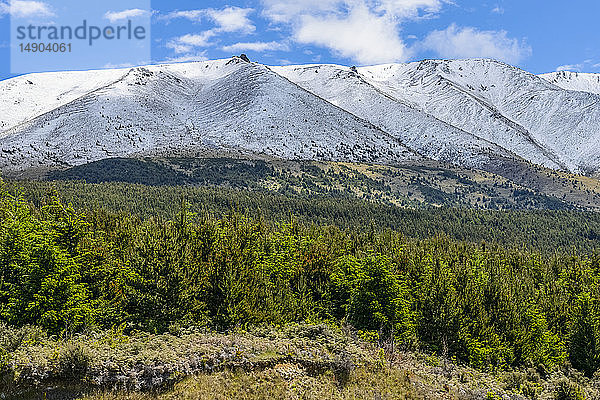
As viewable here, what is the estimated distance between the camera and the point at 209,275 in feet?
81.4

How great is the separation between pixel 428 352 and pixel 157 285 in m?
17.0

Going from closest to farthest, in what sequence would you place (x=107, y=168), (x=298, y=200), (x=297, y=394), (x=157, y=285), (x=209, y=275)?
(x=297, y=394) → (x=157, y=285) → (x=209, y=275) → (x=298, y=200) → (x=107, y=168)

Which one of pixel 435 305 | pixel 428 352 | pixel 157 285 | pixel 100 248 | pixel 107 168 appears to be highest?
pixel 107 168

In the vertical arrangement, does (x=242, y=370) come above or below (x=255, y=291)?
below

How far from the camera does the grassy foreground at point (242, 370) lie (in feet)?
55.8

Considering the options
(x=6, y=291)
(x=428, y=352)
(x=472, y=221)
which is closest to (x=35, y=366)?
(x=6, y=291)

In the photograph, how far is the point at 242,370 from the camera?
19.3m

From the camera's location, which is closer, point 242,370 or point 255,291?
point 242,370

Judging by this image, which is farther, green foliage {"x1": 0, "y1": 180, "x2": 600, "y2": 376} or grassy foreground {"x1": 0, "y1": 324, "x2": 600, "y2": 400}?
green foliage {"x1": 0, "y1": 180, "x2": 600, "y2": 376}

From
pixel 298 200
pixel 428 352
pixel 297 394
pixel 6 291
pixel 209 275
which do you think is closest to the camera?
Answer: pixel 297 394

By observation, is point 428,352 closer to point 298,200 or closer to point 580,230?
point 298,200

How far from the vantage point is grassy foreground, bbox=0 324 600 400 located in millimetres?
17000

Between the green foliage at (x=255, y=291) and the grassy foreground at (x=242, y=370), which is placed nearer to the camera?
the grassy foreground at (x=242, y=370)

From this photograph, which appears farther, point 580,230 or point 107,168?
point 107,168
